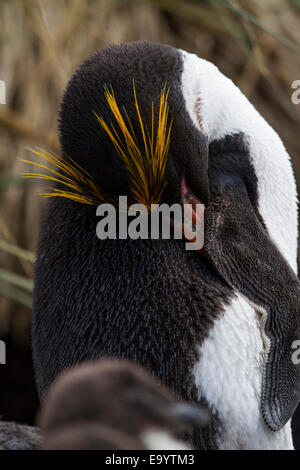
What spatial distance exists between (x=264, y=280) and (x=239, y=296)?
8cm

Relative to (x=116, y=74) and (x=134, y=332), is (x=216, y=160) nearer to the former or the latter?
(x=116, y=74)

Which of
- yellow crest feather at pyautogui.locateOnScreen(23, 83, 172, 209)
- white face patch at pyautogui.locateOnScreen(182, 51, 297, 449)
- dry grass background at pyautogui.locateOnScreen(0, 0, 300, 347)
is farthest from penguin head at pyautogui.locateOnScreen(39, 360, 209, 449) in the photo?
dry grass background at pyautogui.locateOnScreen(0, 0, 300, 347)

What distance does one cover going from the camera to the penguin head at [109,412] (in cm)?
89

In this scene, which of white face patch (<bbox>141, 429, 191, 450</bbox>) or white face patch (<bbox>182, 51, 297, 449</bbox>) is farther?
white face patch (<bbox>182, 51, 297, 449</bbox>)

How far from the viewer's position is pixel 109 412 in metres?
0.90

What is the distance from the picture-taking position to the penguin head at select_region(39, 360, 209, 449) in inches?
34.9

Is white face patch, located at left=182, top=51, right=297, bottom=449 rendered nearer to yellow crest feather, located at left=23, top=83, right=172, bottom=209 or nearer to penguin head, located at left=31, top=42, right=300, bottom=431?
penguin head, located at left=31, top=42, right=300, bottom=431

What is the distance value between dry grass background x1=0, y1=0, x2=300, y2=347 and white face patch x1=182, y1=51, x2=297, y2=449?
5.44ft

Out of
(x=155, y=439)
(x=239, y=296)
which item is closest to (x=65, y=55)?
(x=239, y=296)

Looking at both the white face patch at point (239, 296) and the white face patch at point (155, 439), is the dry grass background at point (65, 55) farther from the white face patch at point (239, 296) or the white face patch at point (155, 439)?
the white face patch at point (155, 439)

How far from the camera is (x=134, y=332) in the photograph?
1398mm

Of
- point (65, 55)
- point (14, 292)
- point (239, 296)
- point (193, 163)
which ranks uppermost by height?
point (65, 55)

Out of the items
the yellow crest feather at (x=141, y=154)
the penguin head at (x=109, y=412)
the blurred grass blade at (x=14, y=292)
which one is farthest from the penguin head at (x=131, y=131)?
the blurred grass blade at (x=14, y=292)

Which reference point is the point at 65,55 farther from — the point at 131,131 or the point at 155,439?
the point at 155,439
